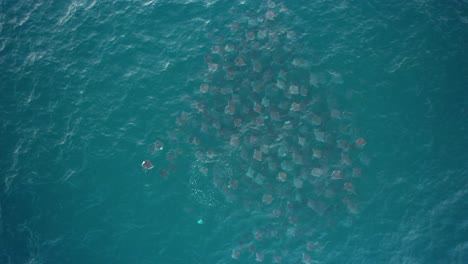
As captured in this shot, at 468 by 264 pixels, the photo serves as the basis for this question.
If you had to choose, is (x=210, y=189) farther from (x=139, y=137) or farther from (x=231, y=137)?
(x=139, y=137)

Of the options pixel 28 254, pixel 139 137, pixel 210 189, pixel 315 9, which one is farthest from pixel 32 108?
pixel 315 9

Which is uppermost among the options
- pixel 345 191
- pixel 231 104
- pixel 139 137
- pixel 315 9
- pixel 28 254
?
pixel 315 9

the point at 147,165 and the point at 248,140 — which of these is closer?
the point at 248,140

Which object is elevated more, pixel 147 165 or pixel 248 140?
pixel 248 140

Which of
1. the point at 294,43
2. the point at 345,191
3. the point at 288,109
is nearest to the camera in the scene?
the point at 345,191

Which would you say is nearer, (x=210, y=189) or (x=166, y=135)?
(x=210, y=189)

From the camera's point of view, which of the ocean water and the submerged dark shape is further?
the submerged dark shape

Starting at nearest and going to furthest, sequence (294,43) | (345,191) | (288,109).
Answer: (345,191) → (288,109) → (294,43)

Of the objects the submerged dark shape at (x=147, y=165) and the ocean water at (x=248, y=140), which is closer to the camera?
the ocean water at (x=248, y=140)
